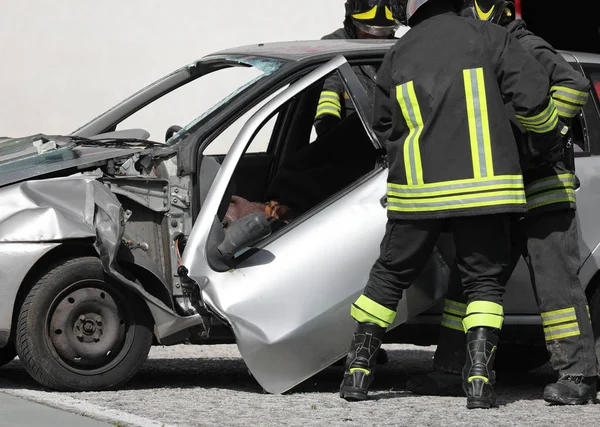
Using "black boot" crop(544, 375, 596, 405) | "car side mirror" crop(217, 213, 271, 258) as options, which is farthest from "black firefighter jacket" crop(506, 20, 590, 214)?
"car side mirror" crop(217, 213, 271, 258)

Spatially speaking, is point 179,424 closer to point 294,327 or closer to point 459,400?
point 294,327

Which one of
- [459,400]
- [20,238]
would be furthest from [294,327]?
[20,238]

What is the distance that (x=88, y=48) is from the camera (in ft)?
35.4

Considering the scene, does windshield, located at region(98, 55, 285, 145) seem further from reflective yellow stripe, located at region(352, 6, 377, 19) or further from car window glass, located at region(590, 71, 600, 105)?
car window glass, located at region(590, 71, 600, 105)

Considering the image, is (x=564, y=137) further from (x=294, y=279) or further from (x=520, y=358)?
(x=520, y=358)

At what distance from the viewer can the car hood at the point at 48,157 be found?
542 cm

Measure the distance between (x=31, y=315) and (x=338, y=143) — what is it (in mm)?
1595

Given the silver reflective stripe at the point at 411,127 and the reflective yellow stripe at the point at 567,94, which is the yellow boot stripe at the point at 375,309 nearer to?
the silver reflective stripe at the point at 411,127

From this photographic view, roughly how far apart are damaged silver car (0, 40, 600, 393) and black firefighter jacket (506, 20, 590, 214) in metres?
0.35

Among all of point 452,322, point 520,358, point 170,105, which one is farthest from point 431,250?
point 170,105

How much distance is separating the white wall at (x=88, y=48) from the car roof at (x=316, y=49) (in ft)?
15.3

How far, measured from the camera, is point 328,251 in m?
5.32

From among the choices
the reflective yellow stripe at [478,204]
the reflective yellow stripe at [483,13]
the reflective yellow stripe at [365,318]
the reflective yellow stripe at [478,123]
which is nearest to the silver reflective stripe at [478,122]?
the reflective yellow stripe at [478,123]

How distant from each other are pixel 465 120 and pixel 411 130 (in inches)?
9.1
